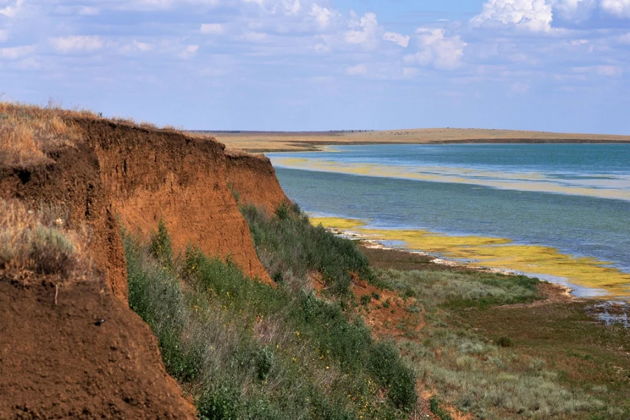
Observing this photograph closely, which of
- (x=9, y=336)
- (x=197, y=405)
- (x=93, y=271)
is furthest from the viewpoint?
(x=197, y=405)

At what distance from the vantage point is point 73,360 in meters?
5.97

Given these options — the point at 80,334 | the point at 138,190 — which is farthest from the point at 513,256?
the point at 80,334

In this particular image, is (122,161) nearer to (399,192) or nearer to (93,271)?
(93,271)

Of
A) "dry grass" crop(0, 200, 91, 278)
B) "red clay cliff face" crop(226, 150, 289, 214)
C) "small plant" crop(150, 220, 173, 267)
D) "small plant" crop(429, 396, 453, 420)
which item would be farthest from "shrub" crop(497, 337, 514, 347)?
"dry grass" crop(0, 200, 91, 278)

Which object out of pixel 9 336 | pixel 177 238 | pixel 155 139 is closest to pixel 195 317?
pixel 9 336

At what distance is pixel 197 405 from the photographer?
7859 mm

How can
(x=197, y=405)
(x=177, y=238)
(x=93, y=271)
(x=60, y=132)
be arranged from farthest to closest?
(x=177, y=238) < (x=60, y=132) < (x=197, y=405) < (x=93, y=271)

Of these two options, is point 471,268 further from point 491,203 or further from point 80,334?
point 80,334

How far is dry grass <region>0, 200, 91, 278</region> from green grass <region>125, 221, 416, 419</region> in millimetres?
2126

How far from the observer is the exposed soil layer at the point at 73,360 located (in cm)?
573

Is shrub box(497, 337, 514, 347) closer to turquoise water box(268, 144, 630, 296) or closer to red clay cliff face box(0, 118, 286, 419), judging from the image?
red clay cliff face box(0, 118, 286, 419)

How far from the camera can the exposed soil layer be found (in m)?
5.73

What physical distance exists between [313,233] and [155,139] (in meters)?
11.8

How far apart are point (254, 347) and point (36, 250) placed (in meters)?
4.98
